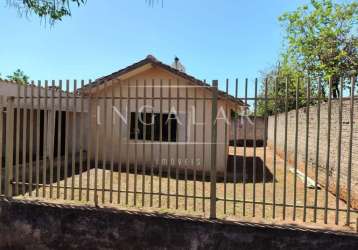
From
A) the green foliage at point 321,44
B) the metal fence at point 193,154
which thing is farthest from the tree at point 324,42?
the metal fence at point 193,154

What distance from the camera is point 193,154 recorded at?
7.89 m

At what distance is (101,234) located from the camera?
170 inches

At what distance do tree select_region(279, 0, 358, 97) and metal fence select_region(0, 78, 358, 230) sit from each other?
5.66 m

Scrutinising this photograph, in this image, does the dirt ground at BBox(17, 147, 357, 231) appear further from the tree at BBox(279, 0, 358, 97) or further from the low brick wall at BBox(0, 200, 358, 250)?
the tree at BBox(279, 0, 358, 97)

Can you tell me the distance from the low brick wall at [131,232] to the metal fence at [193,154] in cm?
29

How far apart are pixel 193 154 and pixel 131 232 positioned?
386cm

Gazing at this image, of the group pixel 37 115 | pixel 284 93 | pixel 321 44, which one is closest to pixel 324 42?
pixel 321 44

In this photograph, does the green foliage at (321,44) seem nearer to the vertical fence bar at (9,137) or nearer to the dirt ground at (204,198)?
the dirt ground at (204,198)

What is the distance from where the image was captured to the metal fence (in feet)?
13.5

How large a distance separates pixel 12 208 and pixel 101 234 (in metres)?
1.46

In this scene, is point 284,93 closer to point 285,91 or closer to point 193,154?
point 193,154

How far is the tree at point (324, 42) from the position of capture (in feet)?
53.3

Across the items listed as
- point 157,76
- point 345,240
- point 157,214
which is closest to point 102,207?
point 157,214

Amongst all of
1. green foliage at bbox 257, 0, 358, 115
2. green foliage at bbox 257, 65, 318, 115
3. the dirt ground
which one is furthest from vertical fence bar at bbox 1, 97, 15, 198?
green foliage at bbox 257, 0, 358, 115
